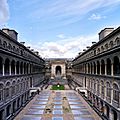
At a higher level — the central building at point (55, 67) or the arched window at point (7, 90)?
the central building at point (55, 67)

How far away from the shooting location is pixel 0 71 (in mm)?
31422

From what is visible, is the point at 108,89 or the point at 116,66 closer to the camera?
the point at 116,66

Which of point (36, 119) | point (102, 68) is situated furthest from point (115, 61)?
point (36, 119)

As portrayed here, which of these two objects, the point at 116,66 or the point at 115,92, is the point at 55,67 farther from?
the point at 115,92

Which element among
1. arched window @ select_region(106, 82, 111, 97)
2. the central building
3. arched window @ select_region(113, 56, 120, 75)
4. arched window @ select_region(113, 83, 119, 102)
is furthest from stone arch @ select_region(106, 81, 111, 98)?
the central building

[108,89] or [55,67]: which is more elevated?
[55,67]

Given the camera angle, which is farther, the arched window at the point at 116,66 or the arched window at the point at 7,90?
the arched window at the point at 7,90

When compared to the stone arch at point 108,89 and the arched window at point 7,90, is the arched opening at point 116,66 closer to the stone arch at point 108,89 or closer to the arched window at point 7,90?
the stone arch at point 108,89

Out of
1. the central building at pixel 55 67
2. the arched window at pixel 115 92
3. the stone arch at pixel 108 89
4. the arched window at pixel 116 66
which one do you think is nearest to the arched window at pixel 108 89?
the stone arch at pixel 108 89

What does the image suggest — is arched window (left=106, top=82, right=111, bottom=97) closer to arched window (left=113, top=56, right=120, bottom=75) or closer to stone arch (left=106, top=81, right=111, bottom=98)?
stone arch (left=106, top=81, right=111, bottom=98)

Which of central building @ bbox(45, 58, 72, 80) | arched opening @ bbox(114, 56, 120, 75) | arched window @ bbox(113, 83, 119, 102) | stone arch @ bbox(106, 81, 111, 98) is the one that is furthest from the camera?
central building @ bbox(45, 58, 72, 80)

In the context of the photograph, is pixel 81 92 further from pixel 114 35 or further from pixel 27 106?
pixel 114 35

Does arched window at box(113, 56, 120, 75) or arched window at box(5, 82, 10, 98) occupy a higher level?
arched window at box(113, 56, 120, 75)

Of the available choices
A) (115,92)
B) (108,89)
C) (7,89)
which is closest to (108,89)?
(108,89)
